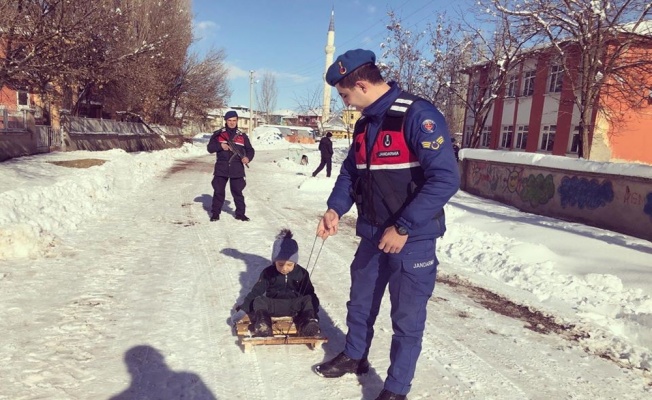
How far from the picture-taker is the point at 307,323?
3.18 metres

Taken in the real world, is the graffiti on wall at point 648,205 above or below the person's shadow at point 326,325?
above

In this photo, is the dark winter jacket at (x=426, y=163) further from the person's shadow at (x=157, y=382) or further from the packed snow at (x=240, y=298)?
the person's shadow at (x=157, y=382)

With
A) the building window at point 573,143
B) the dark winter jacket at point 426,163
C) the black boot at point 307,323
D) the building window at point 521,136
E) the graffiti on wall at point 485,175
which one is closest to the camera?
the dark winter jacket at point 426,163

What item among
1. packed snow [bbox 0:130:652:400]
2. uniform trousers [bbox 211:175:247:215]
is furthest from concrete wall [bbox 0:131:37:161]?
uniform trousers [bbox 211:175:247:215]

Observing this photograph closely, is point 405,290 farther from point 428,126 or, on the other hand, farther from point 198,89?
point 198,89

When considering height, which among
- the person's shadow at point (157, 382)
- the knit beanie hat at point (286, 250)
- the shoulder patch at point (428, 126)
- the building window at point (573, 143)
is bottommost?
the person's shadow at point (157, 382)

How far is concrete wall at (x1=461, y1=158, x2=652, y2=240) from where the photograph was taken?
7773mm

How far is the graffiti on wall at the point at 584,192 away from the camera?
28.2ft

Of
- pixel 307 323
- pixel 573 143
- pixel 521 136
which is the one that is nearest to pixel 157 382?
→ pixel 307 323

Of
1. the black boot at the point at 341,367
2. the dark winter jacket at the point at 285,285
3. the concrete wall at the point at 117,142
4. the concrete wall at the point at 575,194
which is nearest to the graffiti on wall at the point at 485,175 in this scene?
the concrete wall at the point at 575,194

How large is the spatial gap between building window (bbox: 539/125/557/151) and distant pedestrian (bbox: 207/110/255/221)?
71.8 ft

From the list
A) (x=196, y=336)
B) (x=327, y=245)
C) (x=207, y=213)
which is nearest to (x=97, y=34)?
(x=207, y=213)

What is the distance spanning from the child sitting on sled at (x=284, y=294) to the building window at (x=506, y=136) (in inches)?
1086

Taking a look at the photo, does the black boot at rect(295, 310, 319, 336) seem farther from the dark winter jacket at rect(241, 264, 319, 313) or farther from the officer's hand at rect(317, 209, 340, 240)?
the officer's hand at rect(317, 209, 340, 240)
